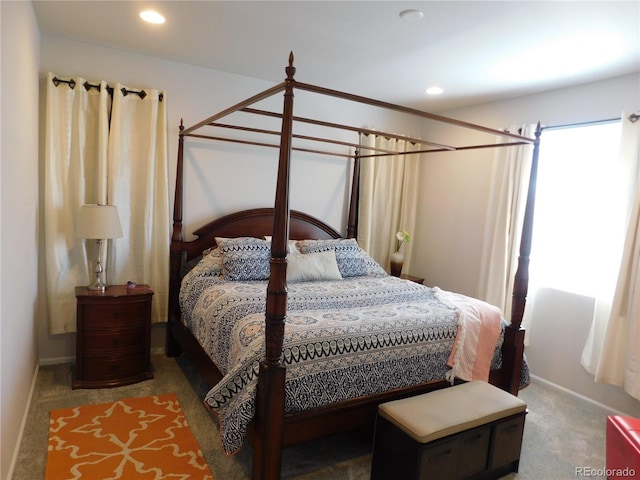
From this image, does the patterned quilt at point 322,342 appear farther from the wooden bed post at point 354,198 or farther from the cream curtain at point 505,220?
the wooden bed post at point 354,198

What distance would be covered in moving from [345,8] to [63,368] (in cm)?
319

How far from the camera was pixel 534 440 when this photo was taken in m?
2.65

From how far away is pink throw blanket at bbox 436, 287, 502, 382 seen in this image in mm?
2467

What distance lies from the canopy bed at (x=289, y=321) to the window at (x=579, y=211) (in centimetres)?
51

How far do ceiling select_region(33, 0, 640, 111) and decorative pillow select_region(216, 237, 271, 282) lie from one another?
4.77 ft

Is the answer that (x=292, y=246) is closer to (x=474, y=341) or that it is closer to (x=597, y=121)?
(x=474, y=341)

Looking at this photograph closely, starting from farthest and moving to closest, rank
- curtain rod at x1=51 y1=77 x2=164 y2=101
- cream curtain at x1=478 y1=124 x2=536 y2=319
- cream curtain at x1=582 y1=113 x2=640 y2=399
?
cream curtain at x1=478 y1=124 x2=536 y2=319, curtain rod at x1=51 y1=77 x2=164 y2=101, cream curtain at x1=582 y1=113 x2=640 y2=399

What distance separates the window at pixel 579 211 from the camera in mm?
3115

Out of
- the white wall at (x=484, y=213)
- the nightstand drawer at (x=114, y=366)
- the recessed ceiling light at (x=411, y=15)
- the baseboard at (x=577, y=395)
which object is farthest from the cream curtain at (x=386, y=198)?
the nightstand drawer at (x=114, y=366)

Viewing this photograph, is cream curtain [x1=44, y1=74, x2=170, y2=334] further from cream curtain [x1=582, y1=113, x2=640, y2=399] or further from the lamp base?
cream curtain [x1=582, y1=113, x2=640, y2=399]

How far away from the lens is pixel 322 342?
6.78 feet

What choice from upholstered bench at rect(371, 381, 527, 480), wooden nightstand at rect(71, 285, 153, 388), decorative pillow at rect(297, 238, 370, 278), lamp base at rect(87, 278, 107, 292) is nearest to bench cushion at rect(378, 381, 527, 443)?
upholstered bench at rect(371, 381, 527, 480)

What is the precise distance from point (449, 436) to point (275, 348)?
0.91 meters

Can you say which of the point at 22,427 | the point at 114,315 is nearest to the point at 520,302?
the point at 114,315
